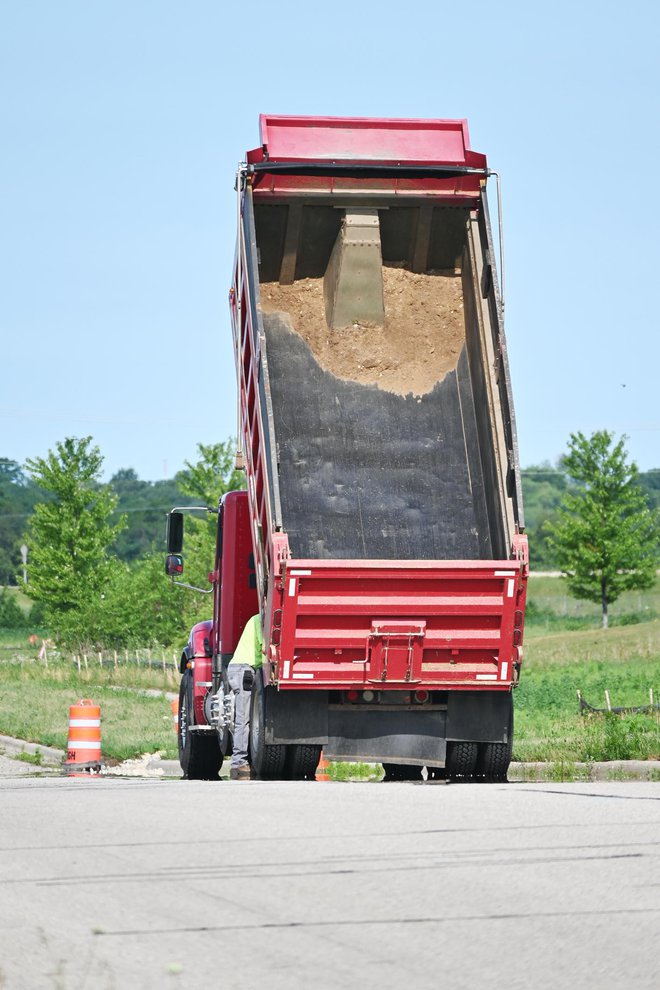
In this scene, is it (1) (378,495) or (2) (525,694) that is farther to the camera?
(2) (525,694)

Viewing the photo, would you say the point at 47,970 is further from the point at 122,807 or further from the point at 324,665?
the point at 324,665

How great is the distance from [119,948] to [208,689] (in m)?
9.88

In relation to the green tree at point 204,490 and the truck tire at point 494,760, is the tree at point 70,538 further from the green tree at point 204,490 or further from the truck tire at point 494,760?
the truck tire at point 494,760

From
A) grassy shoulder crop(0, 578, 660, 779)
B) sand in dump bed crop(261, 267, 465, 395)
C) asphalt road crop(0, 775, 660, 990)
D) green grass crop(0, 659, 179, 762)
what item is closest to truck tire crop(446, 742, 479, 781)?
grassy shoulder crop(0, 578, 660, 779)

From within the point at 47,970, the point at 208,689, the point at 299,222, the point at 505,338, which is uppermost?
the point at 299,222

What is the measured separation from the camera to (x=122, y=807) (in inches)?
355

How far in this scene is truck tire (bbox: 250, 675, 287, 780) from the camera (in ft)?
39.9

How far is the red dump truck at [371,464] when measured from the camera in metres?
11.8

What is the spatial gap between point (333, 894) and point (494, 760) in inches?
271

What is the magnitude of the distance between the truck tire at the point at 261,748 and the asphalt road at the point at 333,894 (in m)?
2.93

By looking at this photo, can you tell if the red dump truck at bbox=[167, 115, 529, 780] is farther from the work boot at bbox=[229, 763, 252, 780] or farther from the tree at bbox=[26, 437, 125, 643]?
the tree at bbox=[26, 437, 125, 643]

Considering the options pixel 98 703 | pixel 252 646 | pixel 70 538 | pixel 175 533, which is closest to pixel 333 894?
pixel 252 646

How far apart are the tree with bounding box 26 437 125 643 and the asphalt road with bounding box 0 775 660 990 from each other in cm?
4088

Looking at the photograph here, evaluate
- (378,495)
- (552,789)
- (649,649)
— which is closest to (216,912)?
(552,789)
